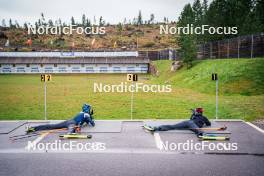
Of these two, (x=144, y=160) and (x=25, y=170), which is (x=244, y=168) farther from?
(x=25, y=170)

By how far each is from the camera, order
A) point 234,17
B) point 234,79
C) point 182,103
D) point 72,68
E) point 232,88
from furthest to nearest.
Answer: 1. point 72,68
2. point 234,17
3. point 234,79
4. point 232,88
5. point 182,103

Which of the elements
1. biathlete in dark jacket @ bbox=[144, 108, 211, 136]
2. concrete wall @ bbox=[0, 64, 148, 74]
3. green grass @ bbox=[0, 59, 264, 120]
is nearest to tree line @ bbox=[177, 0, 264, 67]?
concrete wall @ bbox=[0, 64, 148, 74]

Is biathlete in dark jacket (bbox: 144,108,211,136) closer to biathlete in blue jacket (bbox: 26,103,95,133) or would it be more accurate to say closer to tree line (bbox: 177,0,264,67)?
biathlete in blue jacket (bbox: 26,103,95,133)

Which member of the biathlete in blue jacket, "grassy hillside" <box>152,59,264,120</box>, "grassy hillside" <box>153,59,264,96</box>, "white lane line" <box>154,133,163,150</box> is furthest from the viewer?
"grassy hillside" <box>153,59,264,96</box>

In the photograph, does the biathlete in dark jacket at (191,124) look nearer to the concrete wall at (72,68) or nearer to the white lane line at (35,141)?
the white lane line at (35,141)

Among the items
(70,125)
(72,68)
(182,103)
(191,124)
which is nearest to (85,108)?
(70,125)

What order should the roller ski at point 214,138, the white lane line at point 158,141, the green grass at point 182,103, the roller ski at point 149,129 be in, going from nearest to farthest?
1. the white lane line at point 158,141
2. the roller ski at point 214,138
3. the roller ski at point 149,129
4. the green grass at point 182,103

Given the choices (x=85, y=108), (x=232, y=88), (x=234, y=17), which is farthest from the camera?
(x=234, y=17)

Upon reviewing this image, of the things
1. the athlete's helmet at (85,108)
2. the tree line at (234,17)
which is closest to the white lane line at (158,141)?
the athlete's helmet at (85,108)

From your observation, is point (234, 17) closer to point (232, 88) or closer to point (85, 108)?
point (232, 88)

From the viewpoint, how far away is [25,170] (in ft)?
25.1

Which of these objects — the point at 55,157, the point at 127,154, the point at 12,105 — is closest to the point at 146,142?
the point at 127,154

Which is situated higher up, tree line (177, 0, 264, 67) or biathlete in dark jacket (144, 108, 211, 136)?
tree line (177, 0, 264, 67)

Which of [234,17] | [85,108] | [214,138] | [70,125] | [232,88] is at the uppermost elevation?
[234,17]
